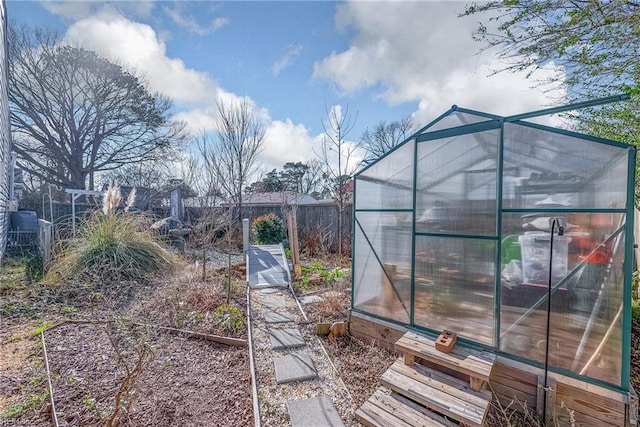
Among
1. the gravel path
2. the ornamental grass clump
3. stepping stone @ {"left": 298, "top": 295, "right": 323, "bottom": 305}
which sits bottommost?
the gravel path

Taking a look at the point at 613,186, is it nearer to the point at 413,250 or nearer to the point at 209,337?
the point at 413,250

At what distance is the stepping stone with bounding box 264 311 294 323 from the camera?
4.33 m

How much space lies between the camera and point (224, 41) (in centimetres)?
534

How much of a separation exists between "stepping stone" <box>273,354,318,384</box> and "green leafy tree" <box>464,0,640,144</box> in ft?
15.0

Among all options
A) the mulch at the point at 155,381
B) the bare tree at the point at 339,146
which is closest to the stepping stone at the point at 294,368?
the mulch at the point at 155,381

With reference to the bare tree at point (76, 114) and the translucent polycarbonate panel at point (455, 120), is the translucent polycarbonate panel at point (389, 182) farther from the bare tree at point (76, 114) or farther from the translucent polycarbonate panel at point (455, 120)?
the bare tree at point (76, 114)

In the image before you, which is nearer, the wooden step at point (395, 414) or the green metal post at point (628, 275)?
the green metal post at point (628, 275)

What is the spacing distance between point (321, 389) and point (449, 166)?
103 inches

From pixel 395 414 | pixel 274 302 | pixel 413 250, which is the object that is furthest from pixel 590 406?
pixel 274 302

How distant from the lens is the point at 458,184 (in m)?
3.04

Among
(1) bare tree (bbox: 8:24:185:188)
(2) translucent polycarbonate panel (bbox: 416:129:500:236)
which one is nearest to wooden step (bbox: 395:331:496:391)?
(2) translucent polycarbonate panel (bbox: 416:129:500:236)

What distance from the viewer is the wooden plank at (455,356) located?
8.21 feet

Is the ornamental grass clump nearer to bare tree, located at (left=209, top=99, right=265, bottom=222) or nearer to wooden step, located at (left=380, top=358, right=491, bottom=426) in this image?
bare tree, located at (left=209, top=99, right=265, bottom=222)

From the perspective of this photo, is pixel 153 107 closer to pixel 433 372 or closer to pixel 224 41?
pixel 224 41
